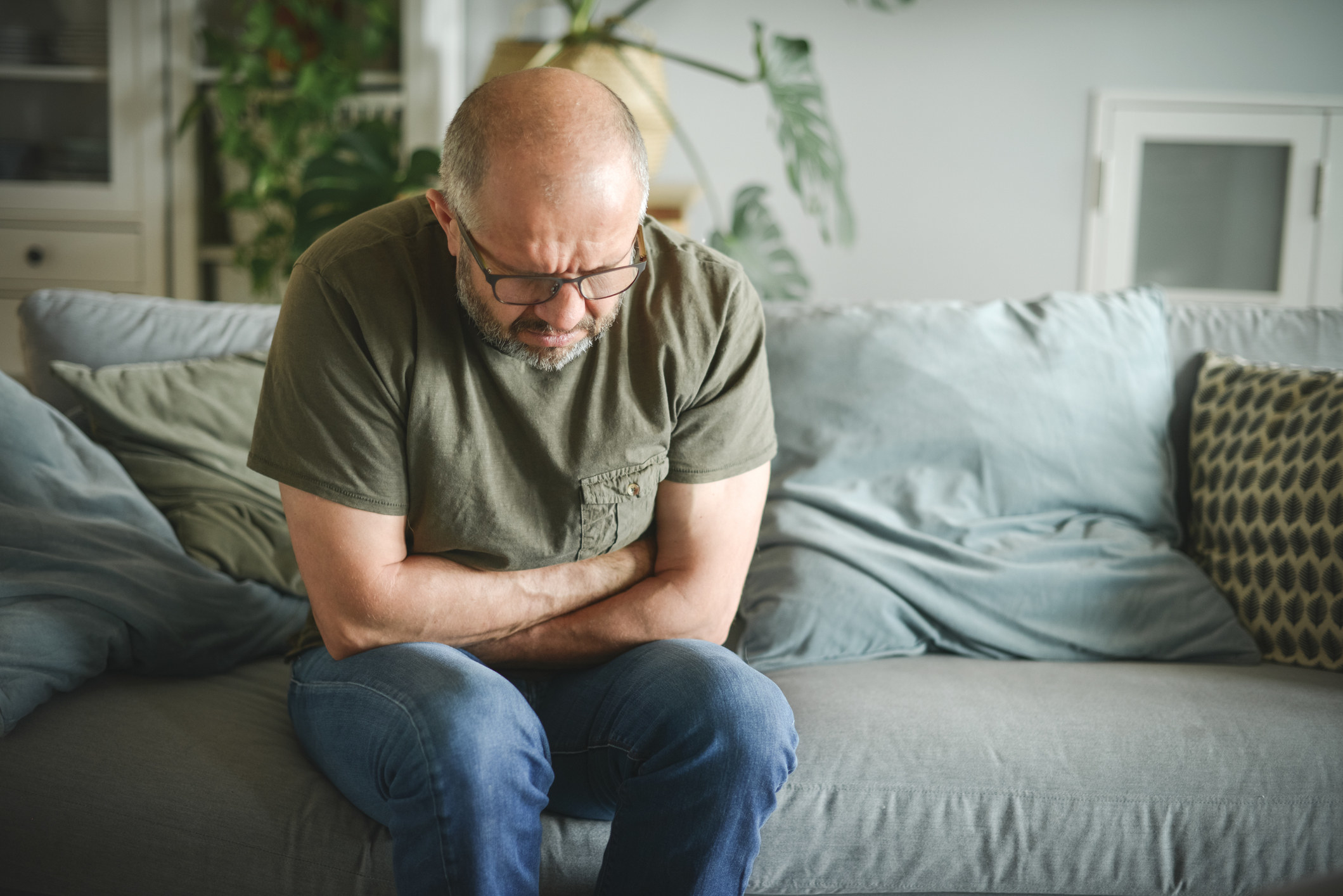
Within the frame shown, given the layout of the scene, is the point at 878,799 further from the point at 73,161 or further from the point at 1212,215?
→ the point at 73,161

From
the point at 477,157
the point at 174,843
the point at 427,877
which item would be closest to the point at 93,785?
the point at 174,843

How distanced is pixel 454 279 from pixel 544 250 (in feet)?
0.57

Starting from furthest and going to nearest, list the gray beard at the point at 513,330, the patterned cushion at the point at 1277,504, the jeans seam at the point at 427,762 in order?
the patterned cushion at the point at 1277,504
the gray beard at the point at 513,330
the jeans seam at the point at 427,762

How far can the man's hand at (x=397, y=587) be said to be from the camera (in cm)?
96

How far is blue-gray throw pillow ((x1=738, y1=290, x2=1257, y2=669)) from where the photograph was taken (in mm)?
1318

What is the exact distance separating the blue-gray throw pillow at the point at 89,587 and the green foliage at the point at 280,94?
4.76 feet

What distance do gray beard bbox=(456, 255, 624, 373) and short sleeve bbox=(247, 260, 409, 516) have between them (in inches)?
3.2

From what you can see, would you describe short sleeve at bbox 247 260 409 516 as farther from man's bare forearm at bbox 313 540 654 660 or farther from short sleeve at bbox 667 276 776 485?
short sleeve at bbox 667 276 776 485

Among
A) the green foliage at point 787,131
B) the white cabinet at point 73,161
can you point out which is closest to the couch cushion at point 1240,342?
the green foliage at point 787,131

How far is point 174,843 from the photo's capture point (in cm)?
98

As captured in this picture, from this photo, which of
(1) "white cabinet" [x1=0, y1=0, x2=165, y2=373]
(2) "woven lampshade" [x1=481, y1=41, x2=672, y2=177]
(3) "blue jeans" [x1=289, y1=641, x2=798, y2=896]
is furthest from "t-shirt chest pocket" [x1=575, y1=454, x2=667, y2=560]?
(1) "white cabinet" [x1=0, y1=0, x2=165, y2=373]

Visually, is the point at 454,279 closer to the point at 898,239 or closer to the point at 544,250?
the point at 544,250

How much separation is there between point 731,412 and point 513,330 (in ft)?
0.84

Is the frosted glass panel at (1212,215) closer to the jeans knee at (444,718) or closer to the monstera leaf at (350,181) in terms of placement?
the monstera leaf at (350,181)
